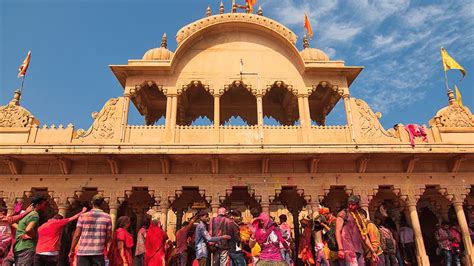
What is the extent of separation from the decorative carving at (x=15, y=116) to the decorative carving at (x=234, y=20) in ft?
19.6

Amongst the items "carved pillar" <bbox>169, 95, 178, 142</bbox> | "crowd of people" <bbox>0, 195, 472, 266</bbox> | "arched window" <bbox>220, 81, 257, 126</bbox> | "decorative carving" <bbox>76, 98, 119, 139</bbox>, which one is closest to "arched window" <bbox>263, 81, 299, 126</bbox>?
"arched window" <bbox>220, 81, 257, 126</bbox>

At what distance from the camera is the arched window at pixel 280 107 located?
14.9 meters

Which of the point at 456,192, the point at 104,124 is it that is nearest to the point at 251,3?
the point at 104,124

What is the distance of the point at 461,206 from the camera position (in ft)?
38.5

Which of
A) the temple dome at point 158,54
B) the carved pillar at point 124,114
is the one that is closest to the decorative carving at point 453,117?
the temple dome at point 158,54

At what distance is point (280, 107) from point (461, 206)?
7921 mm

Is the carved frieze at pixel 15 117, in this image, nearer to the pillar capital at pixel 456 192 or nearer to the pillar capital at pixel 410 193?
the pillar capital at pixel 410 193

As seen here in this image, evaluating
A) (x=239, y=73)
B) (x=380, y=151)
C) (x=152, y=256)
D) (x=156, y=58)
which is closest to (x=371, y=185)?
(x=380, y=151)

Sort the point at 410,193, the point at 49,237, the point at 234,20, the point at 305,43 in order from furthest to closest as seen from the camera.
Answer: the point at 305,43 → the point at 234,20 → the point at 410,193 → the point at 49,237

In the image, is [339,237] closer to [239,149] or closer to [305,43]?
[239,149]

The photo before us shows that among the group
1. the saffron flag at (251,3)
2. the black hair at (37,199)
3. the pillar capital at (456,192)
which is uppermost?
the saffron flag at (251,3)

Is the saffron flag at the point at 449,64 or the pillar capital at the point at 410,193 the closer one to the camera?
the pillar capital at the point at 410,193

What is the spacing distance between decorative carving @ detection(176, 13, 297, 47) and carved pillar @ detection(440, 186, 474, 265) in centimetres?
775

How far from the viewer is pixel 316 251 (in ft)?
26.0
